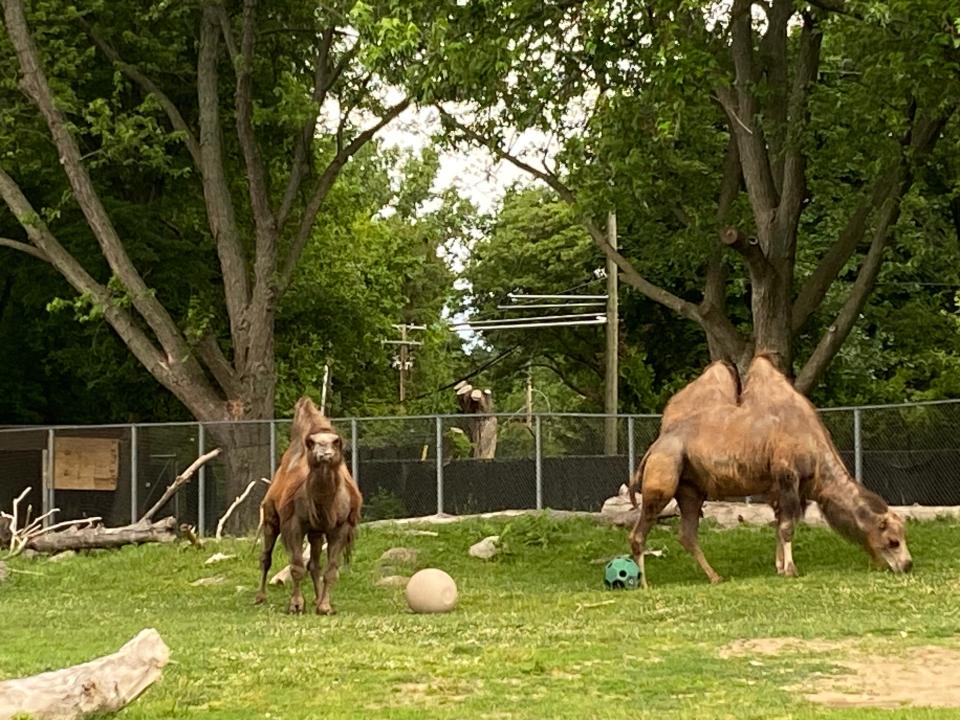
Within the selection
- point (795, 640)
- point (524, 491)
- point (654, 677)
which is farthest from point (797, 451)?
point (524, 491)

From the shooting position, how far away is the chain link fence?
21781mm

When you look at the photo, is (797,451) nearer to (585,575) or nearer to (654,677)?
(585,575)

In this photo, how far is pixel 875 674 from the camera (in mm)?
8500

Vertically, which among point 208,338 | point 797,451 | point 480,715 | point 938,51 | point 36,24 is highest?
point 36,24

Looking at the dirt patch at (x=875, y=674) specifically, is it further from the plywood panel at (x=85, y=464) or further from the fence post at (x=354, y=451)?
the plywood panel at (x=85, y=464)

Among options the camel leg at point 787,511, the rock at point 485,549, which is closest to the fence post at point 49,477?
the rock at point 485,549

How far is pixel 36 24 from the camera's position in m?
23.4

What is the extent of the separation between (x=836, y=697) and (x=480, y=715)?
201 cm

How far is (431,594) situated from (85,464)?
1270 centimetres

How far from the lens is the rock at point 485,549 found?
60.5ft

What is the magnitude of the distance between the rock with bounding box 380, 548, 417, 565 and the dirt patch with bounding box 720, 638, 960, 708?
8.59m

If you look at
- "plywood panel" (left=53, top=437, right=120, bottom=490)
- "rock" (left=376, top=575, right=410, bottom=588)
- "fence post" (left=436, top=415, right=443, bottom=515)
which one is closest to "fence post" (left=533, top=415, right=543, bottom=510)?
"fence post" (left=436, top=415, right=443, bottom=515)

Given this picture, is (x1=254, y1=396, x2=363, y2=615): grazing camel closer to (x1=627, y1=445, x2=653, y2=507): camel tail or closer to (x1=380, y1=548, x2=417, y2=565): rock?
(x1=627, y1=445, x2=653, y2=507): camel tail

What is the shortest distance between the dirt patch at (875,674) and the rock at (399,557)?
8.59m
